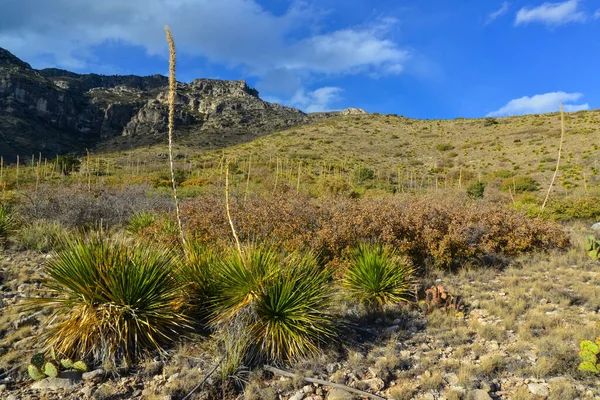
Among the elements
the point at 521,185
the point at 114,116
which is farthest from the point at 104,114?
the point at 521,185

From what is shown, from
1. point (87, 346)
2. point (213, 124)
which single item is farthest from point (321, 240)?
point (213, 124)

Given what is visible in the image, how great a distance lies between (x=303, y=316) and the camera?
4734 millimetres

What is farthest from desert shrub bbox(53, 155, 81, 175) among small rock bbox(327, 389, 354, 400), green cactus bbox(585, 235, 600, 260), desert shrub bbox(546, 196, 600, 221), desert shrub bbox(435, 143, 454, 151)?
desert shrub bbox(435, 143, 454, 151)

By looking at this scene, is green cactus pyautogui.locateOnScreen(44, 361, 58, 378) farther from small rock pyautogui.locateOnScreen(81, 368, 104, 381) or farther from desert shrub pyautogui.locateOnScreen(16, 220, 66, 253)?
desert shrub pyautogui.locateOnScreen(16, 220, 66, 253)

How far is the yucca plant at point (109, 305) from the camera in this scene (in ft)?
14.2

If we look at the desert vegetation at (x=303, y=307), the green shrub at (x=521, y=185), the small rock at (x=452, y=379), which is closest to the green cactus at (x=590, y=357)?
the desert vegetation at (x=303, y=307)

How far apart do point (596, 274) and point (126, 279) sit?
8846 millimetres

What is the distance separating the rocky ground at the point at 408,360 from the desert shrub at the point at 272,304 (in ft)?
0.92

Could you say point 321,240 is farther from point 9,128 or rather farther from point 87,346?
point 9,128

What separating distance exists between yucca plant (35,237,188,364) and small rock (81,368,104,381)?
0.14 metres

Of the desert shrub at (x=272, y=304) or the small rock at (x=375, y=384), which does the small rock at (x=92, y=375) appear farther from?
the small rock at (x=375, y=384)

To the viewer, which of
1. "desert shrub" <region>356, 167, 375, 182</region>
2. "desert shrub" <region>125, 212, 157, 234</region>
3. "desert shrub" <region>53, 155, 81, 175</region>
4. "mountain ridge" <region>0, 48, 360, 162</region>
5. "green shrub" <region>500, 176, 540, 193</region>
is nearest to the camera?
"desert shrub" <region>125, 212, 157, 234</region>

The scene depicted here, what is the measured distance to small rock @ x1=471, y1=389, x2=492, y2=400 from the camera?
12.8 feet

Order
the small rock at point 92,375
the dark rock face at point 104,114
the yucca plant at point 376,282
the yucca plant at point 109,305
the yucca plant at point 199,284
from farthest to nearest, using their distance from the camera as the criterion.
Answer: the dark rock face at point 104,114 → the yucca plant at point 376,282 → the yucca plant at point 199,284 → the yucca plant at point 109,305 → the small rock at point 92,375
